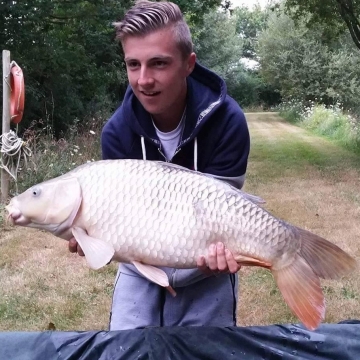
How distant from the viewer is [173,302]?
67.7 inches

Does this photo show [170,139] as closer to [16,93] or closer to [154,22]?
[154,22]

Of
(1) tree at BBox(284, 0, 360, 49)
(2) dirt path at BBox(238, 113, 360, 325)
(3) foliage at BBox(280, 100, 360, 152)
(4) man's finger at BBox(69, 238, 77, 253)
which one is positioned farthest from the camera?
(3) foliage at BBox(280, 100, 360, 152)

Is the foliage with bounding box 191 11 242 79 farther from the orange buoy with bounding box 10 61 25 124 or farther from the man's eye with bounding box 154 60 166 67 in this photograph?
the man's eye with bounding box 154 60 166 67

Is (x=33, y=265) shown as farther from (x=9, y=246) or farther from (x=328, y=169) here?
(x=328, y=169)

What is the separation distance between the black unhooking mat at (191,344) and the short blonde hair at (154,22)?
784 millimetres

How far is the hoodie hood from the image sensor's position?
161 centimetres

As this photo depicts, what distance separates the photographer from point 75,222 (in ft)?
4.49

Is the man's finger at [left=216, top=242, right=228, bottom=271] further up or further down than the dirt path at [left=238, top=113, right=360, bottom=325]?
further up

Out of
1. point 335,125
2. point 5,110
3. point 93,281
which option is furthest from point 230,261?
point 335,125

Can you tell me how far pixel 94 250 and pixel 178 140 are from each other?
1.47 feet

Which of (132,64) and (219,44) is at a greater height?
(132,64)

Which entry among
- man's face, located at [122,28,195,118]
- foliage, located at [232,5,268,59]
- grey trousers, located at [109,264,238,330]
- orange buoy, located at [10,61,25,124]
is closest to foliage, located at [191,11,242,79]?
foliage, located at [232,5,268,59]

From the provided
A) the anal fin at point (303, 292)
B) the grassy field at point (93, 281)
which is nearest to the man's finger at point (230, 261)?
the anal fin at point (303, 292)

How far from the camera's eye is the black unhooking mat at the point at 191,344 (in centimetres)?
172
